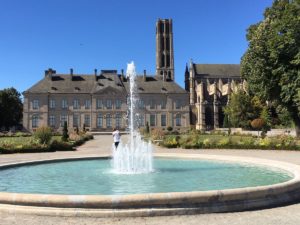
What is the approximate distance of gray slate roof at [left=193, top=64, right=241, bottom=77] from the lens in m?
96.7

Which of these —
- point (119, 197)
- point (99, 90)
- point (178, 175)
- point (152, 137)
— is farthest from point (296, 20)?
point (99, 90)

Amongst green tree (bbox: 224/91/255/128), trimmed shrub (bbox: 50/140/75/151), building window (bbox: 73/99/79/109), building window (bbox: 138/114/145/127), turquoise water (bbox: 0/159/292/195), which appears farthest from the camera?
building window (bbox: 138/114/145/127)

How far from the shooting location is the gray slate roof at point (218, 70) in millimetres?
96688

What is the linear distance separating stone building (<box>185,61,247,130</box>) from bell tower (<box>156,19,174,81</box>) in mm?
5458

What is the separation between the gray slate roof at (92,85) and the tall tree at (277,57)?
3644cm

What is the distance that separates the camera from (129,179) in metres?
10.9

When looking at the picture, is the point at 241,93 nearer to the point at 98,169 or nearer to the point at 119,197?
the point at 98,169

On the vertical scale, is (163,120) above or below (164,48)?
below

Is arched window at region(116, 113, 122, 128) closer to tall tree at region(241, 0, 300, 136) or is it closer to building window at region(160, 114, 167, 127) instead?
building window at region(160, 114, 167, 127)

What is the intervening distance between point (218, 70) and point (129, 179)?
90360 mm

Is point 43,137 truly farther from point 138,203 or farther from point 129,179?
point 138,203

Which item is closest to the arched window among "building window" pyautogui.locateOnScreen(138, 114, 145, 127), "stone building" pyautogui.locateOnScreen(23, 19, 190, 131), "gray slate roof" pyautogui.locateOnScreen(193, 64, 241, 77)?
"stone building" pyautogui.locateOnScreen(23, 19, 190, 131)

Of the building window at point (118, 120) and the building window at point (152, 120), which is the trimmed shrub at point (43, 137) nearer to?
the building window at point (118, 120)

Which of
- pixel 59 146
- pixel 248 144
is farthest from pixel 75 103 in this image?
pixel 248 144
